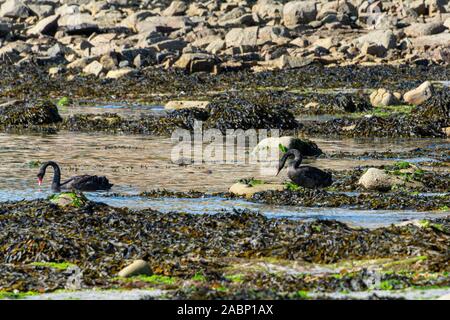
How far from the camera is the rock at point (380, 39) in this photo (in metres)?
34.1

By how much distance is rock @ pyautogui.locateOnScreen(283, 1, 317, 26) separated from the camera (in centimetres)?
3944

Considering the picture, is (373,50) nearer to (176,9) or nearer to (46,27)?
(176,9)

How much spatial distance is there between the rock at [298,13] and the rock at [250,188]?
26.3 metres

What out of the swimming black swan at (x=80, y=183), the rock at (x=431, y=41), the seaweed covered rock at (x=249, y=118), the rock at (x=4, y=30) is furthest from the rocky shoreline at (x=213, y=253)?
the rock at (x=4, y=30)

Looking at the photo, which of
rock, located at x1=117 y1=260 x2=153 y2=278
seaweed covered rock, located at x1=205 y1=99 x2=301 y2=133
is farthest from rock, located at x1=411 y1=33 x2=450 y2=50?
rock, located at x1=117 y1=260 x2=153 y2=278

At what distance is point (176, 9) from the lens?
43531 mm

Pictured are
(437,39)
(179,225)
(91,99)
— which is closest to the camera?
(179,225)

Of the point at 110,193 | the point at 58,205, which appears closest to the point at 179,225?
the point at 58,205

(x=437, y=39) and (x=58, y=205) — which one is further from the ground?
(x=437, y=39)

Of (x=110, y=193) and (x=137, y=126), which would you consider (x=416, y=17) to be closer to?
(x=137, y=126)

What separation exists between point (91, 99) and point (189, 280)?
1962cm

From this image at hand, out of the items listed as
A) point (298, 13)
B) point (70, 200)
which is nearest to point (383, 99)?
point (70, 200)

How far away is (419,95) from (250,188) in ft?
38.0
